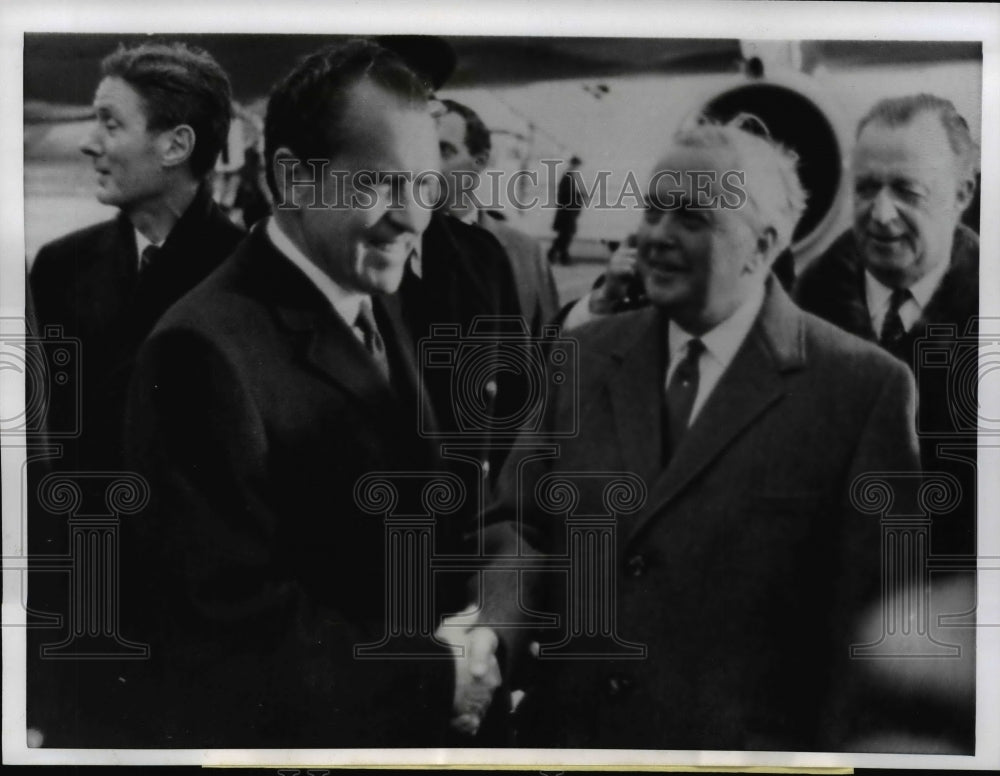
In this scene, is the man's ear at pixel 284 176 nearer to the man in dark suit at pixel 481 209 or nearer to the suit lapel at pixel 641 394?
the man in dark suit at pixel 481 209

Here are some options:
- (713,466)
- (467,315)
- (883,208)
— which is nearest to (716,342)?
(713,466)

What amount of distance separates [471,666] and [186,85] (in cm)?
231

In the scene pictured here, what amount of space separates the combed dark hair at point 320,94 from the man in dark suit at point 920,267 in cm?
165

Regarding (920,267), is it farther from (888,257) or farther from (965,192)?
(965,192)

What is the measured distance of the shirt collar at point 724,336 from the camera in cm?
372

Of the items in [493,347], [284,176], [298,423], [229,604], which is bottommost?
[229,604]

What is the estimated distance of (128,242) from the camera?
12.2 feet

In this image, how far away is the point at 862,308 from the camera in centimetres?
371

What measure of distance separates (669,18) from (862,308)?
1246 millimetres

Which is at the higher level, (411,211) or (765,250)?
(411,211)

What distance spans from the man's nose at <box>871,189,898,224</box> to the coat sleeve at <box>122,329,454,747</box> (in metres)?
2.21

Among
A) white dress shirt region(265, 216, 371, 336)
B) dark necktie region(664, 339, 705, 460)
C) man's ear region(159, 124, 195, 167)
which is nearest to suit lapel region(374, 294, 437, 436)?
white dress shirt region(265, 216, 371, 336)

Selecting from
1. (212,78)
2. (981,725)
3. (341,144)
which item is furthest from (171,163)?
(981,725)

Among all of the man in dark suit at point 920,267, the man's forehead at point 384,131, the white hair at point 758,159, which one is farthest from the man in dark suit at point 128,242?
the man in dark suit at point 920,267
